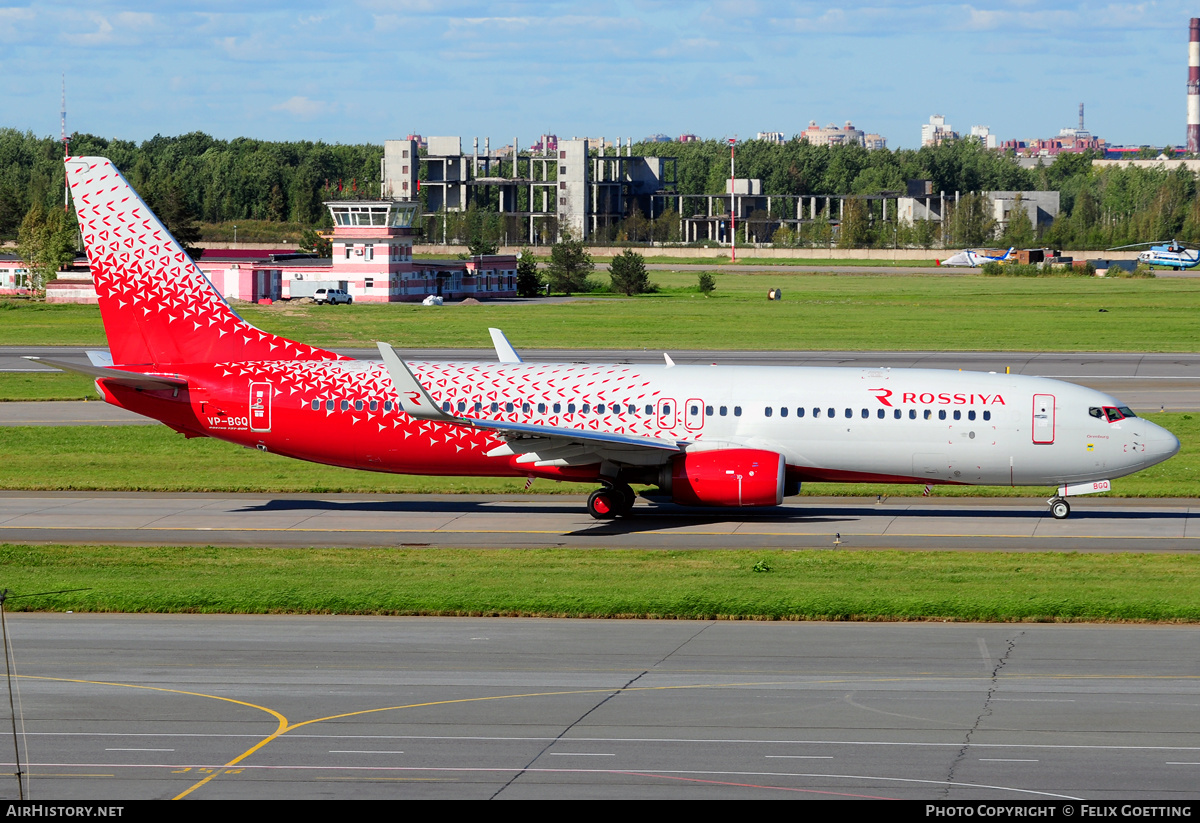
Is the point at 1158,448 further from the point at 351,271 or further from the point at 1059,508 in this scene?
the point at 351,271

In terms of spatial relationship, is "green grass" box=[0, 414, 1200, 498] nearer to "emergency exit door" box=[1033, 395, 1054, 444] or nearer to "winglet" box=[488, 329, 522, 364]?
"winglet" box=[488, 329, 522, 364]

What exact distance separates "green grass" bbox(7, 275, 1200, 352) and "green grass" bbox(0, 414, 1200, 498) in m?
41.8

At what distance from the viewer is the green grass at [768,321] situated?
93938 millimetres

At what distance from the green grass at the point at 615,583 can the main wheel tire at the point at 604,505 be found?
4243 millimetres

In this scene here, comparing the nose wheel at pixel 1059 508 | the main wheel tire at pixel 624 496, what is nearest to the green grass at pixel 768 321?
the nose wheel at pixel 1059 508

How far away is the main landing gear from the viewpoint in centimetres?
3819

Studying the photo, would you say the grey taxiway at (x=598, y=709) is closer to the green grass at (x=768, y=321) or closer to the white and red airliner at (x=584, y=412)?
the white and red airliner at (x=584, y=412)

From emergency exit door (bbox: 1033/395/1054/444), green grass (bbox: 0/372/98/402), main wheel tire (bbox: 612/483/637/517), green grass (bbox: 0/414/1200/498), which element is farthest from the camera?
green grass (bbox: 0/372/98/402)

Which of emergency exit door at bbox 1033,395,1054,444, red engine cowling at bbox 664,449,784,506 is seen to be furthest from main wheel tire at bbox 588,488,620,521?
emergency exit door at bbox 1033,395,1054,444

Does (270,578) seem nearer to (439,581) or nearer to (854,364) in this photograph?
(439,581)

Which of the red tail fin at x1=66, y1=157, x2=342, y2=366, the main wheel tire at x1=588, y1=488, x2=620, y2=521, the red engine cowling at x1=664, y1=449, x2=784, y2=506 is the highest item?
the red tail fin at x1=66, y1=157, x2=342, y2=366

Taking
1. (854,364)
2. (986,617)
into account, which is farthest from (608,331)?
(986,617)

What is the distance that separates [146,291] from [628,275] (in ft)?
385

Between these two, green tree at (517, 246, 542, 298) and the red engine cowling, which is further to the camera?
green tree at (517, 246, 542, 298)
